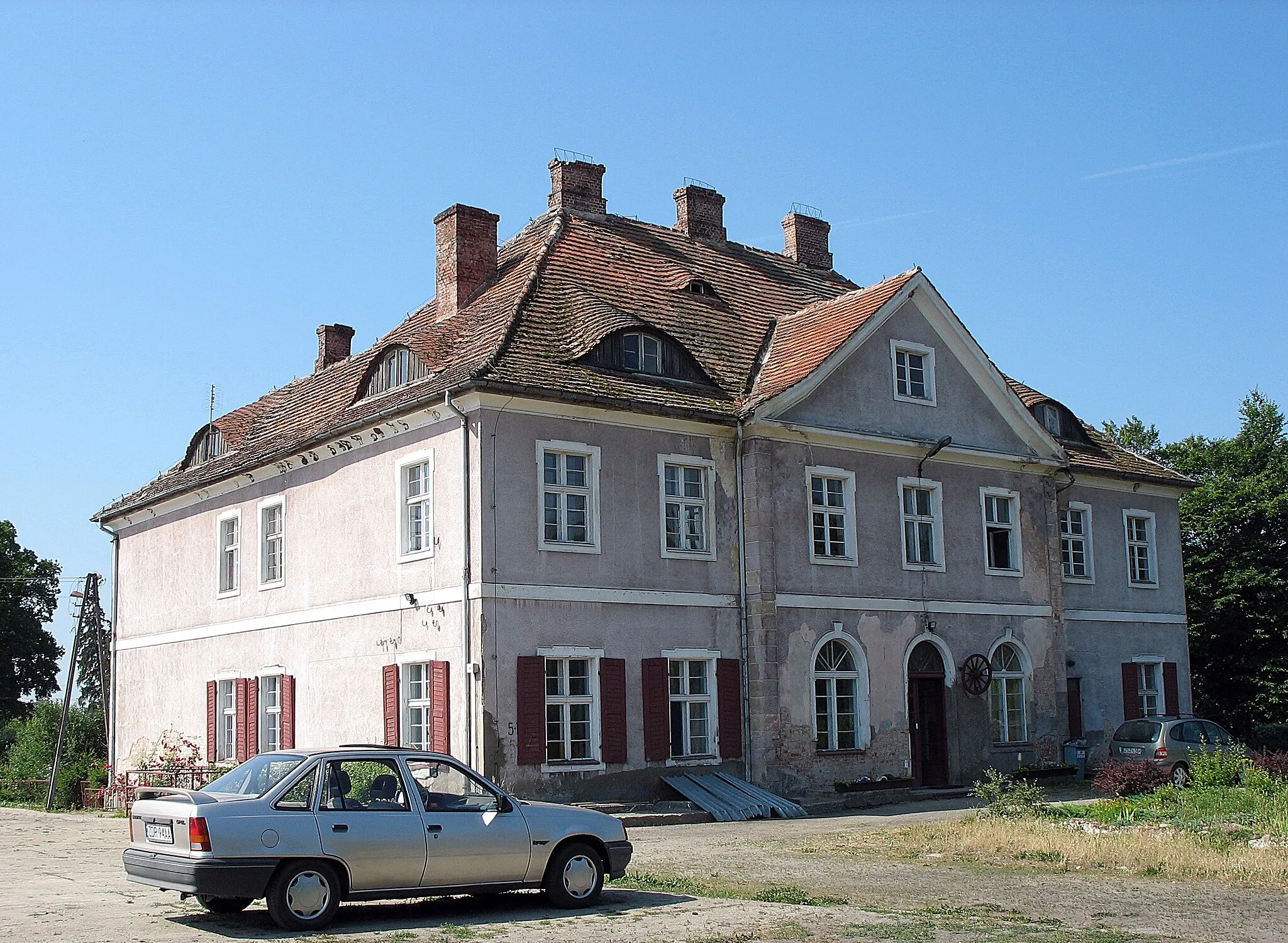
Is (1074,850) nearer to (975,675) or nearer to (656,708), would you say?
(656,708)

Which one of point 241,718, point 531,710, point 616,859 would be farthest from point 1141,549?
point 616,859

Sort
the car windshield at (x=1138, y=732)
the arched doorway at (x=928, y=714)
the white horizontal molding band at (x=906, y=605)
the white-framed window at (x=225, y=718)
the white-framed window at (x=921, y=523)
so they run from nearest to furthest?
the white horizontal molding band at (x=906, y=605), the car windshield at (x=1138, y=732), the arched doorway at (x=928, y=714), the white-framed window at (x=921, y=523), the white-framed window at (x=225, y=718)

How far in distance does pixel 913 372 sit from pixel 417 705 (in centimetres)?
1143

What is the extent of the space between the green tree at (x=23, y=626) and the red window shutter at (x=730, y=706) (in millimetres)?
43414

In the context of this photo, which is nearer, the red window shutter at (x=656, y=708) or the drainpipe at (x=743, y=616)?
the red window shutter at (x=656, y=708)

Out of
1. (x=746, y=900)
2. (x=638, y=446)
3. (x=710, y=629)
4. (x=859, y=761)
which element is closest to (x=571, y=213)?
(x=638, y=446)

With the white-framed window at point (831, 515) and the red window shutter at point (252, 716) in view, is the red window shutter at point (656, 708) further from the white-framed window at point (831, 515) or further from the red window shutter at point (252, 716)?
the red window shutter at point (252, 716)

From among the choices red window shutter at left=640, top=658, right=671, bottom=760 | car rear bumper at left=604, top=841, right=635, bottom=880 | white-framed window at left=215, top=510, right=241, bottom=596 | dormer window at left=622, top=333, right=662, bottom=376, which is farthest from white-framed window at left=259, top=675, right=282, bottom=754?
car rear bumper at left=604, top=841, right=635, bottom=880

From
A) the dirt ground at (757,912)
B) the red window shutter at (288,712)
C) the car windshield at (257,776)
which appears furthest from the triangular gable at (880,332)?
the car windshield at (257,776)

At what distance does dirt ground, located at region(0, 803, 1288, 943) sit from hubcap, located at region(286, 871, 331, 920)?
0.26m

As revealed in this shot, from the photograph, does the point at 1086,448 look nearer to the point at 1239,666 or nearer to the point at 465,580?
the point at 1239,666

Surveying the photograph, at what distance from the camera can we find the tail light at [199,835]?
10.7 meters

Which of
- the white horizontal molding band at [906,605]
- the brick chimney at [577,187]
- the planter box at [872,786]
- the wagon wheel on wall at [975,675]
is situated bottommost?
the planter box at [872,786]

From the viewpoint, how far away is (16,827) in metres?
25.3
